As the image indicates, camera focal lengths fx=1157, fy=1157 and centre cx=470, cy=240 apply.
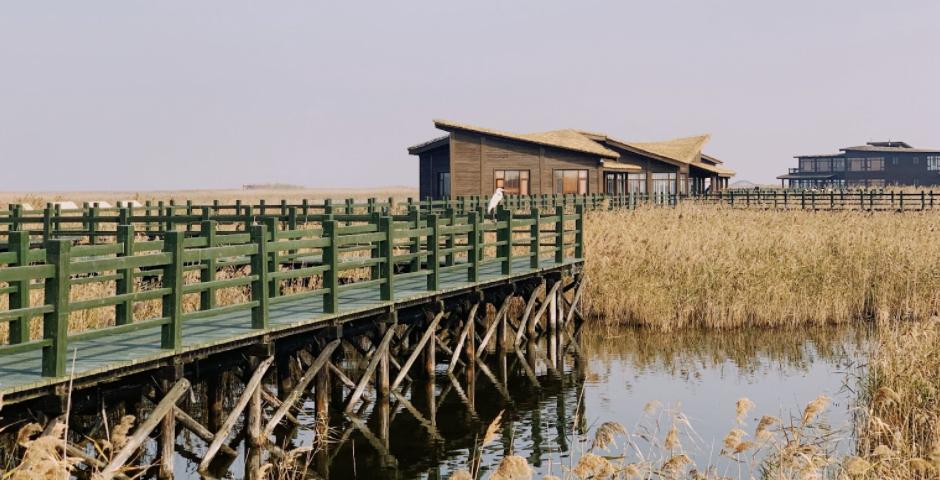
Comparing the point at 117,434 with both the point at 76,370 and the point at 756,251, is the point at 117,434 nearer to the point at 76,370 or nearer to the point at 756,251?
the point at 76,370

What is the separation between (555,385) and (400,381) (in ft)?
9.77

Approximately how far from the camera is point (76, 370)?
10609 millimetres

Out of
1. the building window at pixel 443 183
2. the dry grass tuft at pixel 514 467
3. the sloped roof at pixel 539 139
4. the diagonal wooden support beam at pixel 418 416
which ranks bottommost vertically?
the diagonal wooden support beam at pixel 418 416

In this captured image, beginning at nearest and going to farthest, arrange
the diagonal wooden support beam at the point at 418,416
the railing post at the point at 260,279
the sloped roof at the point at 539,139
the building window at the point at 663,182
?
the railing post at the point at 260,279 < the diagonal wooden support beam at the point at 418,416 < the sloped roof at the point at 539,139 < the building window at the point at 663,182

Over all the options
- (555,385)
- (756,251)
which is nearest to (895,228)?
(756,251)

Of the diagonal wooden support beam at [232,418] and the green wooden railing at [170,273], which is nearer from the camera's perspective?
the green wooden railing at [170,273]

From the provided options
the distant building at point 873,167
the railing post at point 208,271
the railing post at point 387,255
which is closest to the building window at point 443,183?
the railing post at point 387,255

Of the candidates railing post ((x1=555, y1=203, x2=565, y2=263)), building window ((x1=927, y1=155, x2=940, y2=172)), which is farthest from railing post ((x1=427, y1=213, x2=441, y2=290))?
building window ((x1=927, y1=155, x2=940, y2=172))

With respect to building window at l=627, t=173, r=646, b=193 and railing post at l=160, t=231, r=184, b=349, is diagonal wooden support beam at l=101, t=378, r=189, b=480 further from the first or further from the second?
building window at l=627, t=173, r=646, b=193

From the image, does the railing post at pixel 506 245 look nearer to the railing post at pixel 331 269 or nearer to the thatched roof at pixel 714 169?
the railing post at pixel 331 269

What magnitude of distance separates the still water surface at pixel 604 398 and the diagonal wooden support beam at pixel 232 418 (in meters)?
0.59

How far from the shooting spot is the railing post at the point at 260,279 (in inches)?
529

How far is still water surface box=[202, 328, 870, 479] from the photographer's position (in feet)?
47.1

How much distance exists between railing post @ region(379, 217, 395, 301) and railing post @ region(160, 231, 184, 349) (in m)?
4.98
